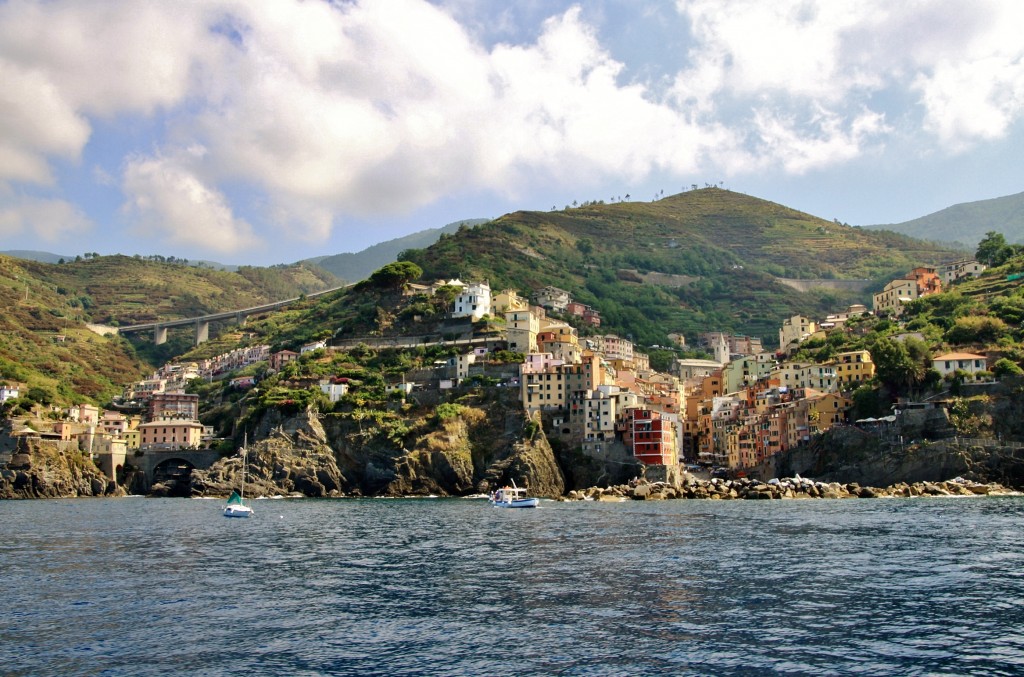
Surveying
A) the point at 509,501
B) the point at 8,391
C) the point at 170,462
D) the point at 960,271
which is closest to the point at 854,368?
the point at 509,501

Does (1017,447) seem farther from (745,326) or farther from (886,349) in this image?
(745,326)

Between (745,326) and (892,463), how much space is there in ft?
347

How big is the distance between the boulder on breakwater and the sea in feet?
88.6

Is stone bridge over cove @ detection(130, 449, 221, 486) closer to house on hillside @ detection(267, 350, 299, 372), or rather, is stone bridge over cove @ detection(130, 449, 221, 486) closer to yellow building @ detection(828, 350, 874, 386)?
house on hillside @ detection(267, 350, 299, 372)

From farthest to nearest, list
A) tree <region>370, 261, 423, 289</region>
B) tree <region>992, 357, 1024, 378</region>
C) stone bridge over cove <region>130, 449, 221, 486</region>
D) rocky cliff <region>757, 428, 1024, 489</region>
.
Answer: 1. tree <region>370, 261, 423, 289</region>
2. stone bridge over cove <region>130, 449, 221, 486</region>
3. tree <region>992, 357, 1024, 378</region>
4. rocky cliff <region>757, 428, 1024, 489</region>

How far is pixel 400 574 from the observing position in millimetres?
34844

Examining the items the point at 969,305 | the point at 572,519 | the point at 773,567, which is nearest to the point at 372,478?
the point at 572,519

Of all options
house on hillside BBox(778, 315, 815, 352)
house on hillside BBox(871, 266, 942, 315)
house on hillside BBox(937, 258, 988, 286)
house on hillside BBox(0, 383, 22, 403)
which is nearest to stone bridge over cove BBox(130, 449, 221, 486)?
house on hillside BBox(0, 383, 22, 403)

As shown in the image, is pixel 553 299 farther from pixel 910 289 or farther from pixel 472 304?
pixel 910 289

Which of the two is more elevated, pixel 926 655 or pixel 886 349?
pixel 886 349

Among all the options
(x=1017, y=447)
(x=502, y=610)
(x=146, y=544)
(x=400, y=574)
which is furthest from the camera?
(x=1017, y=447)

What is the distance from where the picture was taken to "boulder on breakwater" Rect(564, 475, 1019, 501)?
7875 cm

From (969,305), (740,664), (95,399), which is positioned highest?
(969,305)

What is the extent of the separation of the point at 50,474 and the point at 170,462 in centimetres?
1362
